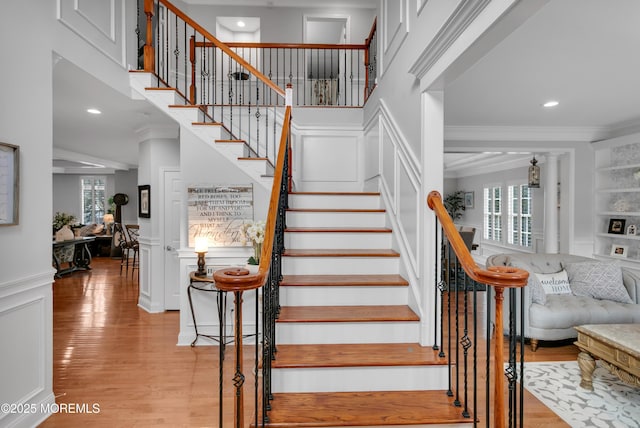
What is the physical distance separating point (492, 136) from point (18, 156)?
5.59 m

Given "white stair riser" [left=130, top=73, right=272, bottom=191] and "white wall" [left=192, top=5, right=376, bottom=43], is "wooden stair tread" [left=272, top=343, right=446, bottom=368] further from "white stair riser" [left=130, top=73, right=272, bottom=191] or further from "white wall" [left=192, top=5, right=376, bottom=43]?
"white wall" [left=192, top=5, right=376, bottom=43]

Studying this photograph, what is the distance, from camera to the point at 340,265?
2.89 metres

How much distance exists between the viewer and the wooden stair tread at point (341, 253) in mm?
2873

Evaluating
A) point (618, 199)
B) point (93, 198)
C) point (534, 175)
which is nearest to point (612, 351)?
point (618, 199)

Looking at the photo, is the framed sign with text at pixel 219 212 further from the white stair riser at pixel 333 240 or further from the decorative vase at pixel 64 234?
the decorative vase at pixel 64 234

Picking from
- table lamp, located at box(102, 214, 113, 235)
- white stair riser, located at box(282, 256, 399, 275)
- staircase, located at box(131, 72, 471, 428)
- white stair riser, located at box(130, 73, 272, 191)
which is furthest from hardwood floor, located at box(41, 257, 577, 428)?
table lamp, located at box(102, 214, 113, 235)

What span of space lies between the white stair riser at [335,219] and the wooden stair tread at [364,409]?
1.74m

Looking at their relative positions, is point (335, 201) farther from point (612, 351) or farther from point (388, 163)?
point (612, 351)

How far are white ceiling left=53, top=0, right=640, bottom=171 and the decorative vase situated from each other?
96.4 inches

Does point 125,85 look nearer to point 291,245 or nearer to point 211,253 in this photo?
point 211,253

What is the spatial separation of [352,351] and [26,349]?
2.18 metres

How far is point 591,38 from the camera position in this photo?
2418 millimetres

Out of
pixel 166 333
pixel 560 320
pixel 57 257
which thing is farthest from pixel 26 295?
pixel 57 257

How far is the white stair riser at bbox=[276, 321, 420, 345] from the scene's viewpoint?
7.53ft
